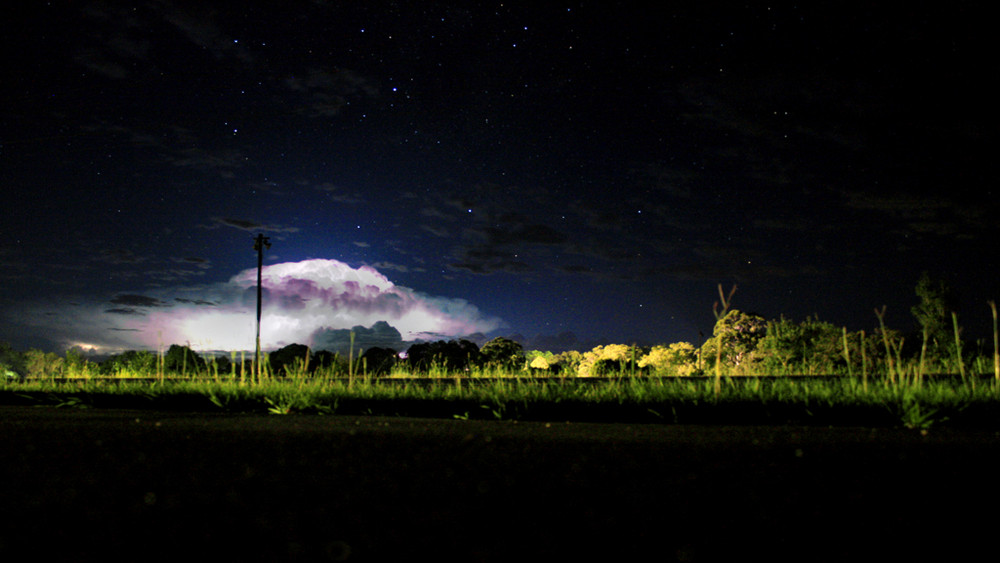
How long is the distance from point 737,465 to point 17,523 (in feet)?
8.21

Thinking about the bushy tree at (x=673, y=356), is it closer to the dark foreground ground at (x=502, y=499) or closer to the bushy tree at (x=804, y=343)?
the bushy tree at (x=804, y=343)

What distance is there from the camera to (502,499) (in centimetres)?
204

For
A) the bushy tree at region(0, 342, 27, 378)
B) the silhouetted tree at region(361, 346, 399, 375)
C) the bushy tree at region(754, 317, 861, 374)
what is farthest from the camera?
the bushy tree at region(0, 342, 27, 378)

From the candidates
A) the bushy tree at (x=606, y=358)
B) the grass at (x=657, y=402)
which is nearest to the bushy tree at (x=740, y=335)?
the bushy tree at (x=606, y=358)

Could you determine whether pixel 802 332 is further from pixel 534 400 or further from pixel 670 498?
pixel 670 498

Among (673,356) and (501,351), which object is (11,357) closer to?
(501,351)

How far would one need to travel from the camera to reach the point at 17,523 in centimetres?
180

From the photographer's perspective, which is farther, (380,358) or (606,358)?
(606,358)

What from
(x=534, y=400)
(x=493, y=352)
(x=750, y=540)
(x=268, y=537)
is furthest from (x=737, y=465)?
(x=493, y=352)

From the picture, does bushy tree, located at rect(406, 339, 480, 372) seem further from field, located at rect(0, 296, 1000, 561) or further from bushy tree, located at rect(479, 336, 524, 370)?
field, located at rect(0, 296, 1000, 561)

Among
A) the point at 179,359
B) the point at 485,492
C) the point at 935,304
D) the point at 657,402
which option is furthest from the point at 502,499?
the point at 935,304

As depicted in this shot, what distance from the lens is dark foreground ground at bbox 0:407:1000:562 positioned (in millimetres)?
1579

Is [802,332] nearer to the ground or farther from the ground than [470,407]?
farther from the ground

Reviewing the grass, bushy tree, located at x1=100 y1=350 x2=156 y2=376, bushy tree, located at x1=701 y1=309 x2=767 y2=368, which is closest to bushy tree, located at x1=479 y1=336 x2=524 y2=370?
bushy tree, located at x1=701 y1=309 x2=767 y2=368
